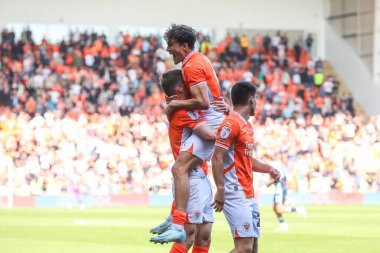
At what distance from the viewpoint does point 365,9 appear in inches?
1885

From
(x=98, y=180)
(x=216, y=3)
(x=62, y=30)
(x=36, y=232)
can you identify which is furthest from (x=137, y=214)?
(x=216, y=3)

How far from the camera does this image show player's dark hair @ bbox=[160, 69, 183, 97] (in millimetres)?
9539

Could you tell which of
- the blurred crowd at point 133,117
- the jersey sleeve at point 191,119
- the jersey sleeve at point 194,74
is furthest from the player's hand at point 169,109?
the blurred crowd at point 133,117

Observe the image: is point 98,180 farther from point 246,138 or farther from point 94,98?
point 246,138

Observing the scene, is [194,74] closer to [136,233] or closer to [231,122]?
[231,122]

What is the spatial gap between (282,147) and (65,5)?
564 inches

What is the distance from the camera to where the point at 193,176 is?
9.49 m

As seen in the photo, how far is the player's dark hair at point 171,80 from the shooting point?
9.54 meters

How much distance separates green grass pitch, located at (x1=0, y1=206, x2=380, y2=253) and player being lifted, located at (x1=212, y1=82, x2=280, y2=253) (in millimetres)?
5784

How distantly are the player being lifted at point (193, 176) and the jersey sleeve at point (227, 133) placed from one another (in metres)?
0.07

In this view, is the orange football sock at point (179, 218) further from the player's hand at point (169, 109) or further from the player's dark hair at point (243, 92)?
the player's dark hair at point (243, 92)

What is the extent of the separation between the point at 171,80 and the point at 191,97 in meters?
0.27

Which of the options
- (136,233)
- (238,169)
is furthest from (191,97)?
(136,233)

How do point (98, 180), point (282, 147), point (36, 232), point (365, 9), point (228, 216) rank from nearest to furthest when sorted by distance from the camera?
point (228, 216)
point (36, 232)
point (98, 180)
point (282, 147)
point (365, 9)
